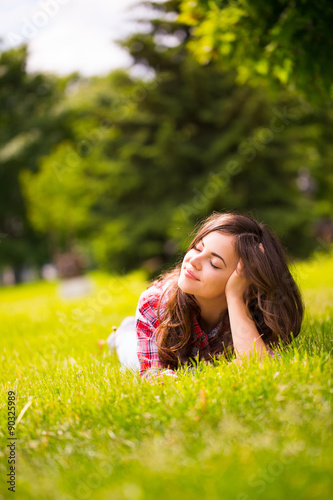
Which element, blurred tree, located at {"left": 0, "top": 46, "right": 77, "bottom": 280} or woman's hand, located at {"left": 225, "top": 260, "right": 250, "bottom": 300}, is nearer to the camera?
woman's hand, located at {"left": 225, "top": 260, "right": 250, "bottom": 300}

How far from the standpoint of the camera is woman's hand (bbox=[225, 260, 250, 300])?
7.75 feet

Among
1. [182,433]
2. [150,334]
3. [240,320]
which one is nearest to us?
[182,433]

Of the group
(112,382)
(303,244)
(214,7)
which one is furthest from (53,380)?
(303,244)

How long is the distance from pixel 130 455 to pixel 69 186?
1605 centimetres

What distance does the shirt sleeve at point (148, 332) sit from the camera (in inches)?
95.3

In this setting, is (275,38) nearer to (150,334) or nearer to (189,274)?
(189,274)

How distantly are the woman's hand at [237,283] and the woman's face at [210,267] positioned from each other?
0.11 feet

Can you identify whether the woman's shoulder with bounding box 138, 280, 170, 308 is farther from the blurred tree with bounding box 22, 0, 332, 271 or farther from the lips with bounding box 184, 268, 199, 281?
the blurred tree with bounding box 22, 0, 332, 271

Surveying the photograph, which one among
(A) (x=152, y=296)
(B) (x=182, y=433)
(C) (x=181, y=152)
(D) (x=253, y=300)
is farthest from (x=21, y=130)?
(B) (x=182, y=433)

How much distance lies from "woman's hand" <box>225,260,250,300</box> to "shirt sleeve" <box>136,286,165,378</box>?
480 millimetres

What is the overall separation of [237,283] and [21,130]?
22.7m

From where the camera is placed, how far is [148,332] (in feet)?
8.37

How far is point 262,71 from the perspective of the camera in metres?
4.05

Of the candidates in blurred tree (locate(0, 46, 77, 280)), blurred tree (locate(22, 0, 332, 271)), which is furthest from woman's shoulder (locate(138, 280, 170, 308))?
blurred tree (locate(0, 46, 77, 280))
